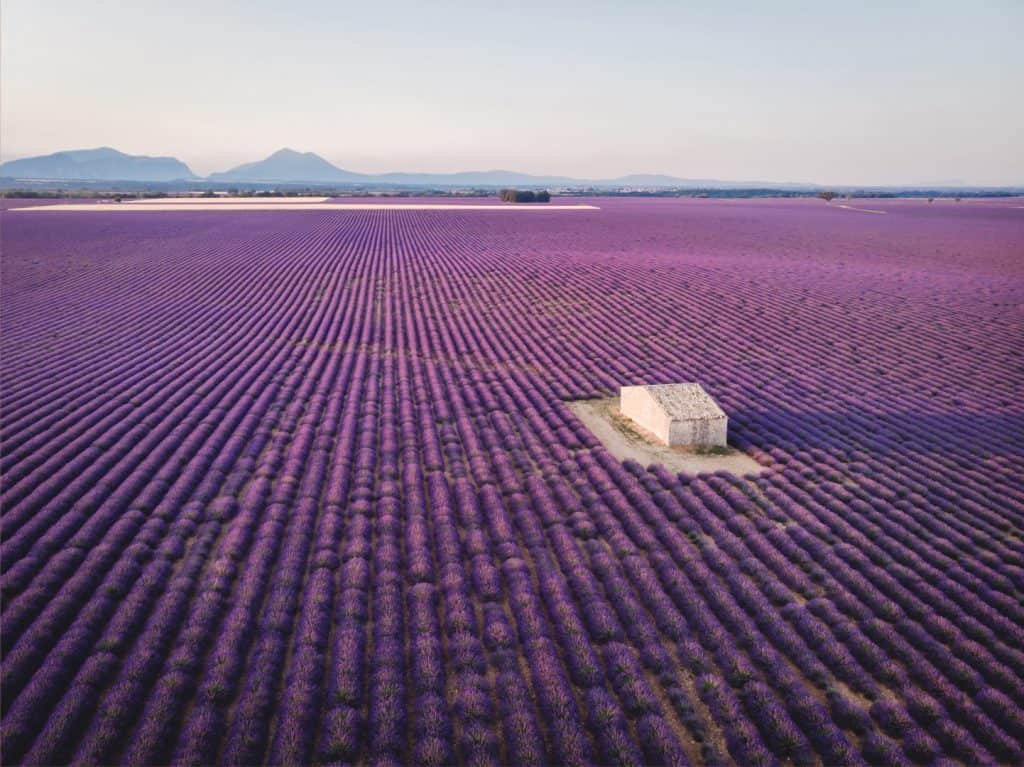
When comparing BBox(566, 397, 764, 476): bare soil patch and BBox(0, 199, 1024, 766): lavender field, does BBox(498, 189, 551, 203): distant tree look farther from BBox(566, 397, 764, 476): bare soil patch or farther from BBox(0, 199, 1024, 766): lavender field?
BBox(566, 397, 764, 476): bare soil patch

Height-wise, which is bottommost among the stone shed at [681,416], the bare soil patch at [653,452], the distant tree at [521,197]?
the bare soil patch at [653,452]

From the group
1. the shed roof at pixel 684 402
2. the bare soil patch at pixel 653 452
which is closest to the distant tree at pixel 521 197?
the bare soil patch at pixel 653 452

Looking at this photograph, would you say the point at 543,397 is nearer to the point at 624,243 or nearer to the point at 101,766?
the point at 101,766

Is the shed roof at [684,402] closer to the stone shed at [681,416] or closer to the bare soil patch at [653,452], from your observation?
the stone shed at [681,416]

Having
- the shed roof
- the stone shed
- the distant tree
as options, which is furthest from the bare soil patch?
the distant tree

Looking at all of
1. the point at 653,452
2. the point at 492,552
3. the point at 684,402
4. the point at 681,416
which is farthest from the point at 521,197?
the point at 492,552
